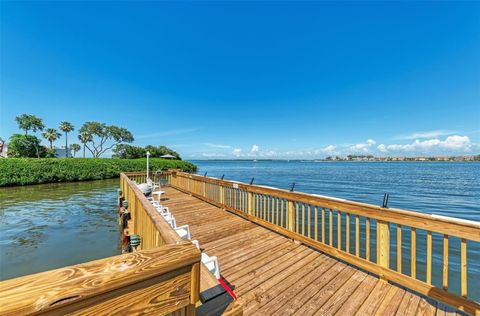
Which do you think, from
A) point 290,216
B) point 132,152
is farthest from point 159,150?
point 290,216

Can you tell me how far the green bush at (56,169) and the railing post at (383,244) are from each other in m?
21.4

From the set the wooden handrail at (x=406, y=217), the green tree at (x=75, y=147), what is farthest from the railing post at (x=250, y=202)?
the green tree at (x=75, y=147)

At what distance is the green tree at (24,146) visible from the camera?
3112cm

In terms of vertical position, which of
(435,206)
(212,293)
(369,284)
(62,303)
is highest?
(62,303)

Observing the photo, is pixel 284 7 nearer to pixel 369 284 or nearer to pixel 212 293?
pixel 369 284

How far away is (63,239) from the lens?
555 cm

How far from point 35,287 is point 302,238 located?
12.6 feet

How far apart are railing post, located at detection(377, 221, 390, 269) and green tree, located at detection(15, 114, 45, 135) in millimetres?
50966

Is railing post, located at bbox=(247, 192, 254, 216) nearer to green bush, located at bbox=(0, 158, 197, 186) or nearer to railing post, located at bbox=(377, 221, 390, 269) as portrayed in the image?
railing post, located at bbox=(377, 221, 390, 269)

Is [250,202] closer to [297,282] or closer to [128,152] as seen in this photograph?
[297,282]

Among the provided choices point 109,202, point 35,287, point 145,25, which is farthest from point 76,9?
point 35,287

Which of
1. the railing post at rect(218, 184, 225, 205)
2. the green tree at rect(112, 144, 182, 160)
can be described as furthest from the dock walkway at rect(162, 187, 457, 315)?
the green tree at rect(112, 144, 182, 160)

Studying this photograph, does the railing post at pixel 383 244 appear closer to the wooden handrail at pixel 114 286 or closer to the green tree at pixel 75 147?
the wooden handrail at pixel 114 286

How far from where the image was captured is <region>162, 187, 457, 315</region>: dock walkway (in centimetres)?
225
